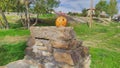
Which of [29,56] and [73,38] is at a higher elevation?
[73,38]

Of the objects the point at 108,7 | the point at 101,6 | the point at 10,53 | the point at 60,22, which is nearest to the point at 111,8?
the point at 108,7

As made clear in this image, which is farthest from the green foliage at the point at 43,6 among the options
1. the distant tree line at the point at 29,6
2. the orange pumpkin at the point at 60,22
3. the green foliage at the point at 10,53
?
the orange pumpkin at the point at 60,22

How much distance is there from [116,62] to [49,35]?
810cm

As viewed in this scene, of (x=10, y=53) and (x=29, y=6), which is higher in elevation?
(x=29, y=6)

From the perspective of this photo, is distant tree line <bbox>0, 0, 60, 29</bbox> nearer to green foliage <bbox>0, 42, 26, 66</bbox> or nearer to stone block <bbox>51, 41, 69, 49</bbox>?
green foliage <bbox>0, 42, 26, 66</bbox>

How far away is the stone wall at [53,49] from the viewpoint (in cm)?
807

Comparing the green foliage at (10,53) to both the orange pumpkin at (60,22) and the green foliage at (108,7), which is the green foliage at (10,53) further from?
the green foliage at (108,7)

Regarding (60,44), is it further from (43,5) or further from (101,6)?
(101,6)

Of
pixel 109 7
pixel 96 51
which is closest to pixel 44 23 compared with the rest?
pixel 96 51

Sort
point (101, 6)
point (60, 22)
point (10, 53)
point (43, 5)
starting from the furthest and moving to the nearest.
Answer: point (101, 6), point (43, 5), point (10, 53), point (60, 22)

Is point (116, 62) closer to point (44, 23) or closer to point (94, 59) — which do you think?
point (94, 59)

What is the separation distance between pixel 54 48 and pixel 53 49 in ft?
0.16

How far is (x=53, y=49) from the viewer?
8188 mm

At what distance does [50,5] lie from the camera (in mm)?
31781
